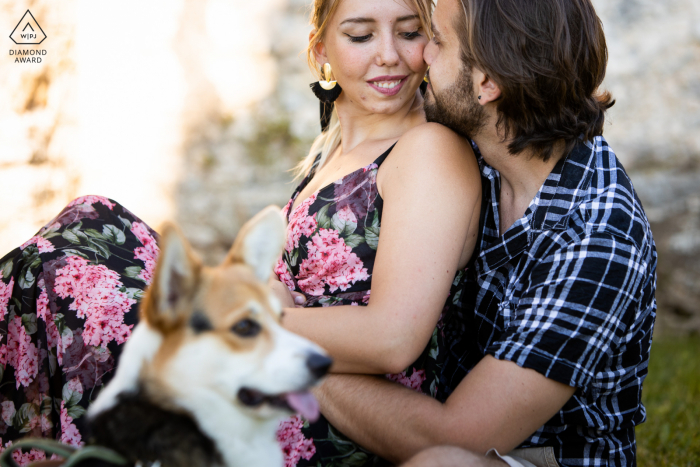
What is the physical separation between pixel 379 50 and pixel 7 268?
1678 mm

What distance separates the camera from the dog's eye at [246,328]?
1.35 m

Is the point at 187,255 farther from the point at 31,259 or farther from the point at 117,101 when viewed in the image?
the point at 117,101

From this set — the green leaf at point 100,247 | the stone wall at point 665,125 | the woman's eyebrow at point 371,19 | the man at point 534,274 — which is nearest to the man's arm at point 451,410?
the man at point 534,274

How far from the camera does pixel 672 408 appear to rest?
11.9 ft

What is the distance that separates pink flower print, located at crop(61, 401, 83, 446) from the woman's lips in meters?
1.75

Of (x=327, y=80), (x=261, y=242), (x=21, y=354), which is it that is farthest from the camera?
(x=327, y=80)

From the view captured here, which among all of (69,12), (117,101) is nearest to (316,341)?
(69,12)

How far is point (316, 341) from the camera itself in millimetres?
1919

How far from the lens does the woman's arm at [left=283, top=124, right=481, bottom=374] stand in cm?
189

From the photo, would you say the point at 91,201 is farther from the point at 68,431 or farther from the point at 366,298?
the point at 366,298

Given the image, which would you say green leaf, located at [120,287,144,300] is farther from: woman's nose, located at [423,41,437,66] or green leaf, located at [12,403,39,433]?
woman's nose, located at [423,41,437,66]

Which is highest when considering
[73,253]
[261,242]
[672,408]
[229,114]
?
[229,114]

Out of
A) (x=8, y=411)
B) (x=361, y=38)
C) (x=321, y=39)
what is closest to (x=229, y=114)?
(x=321, y=39)

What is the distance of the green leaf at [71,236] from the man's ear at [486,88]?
5.29ft
